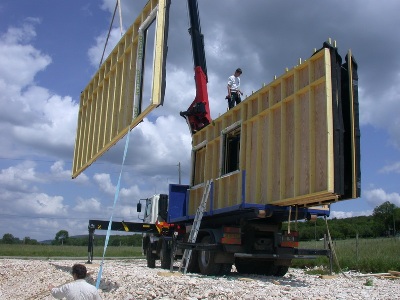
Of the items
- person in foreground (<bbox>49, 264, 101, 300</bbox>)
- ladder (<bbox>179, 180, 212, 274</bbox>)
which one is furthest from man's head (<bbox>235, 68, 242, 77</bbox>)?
person in foreground (<bbox>49, 264, 101, 300</bbox>)

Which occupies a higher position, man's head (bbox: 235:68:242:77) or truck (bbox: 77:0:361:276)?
man's head (bbox: 235:68:242:77)

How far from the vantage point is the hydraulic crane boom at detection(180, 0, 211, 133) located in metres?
14.9

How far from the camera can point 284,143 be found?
9.51m

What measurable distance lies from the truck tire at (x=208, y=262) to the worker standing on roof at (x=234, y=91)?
406 centimetres

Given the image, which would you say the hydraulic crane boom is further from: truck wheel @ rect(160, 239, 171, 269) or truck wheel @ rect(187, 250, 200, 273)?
truck wheel @ rect(187, 250, 200, 273)

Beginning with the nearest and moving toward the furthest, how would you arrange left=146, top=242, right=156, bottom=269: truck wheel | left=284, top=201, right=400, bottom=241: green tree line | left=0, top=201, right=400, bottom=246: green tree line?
1. left=146, top=242, right=156, bottom=269: truck wheel
2. left=0, top=201, right=400, bottom=246: green tree line
3. left=284, top=201, right=400, bottom=241: green tree line

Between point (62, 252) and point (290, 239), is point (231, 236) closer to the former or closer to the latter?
point (290, 239)

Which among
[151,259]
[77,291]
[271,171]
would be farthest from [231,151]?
[77,291]

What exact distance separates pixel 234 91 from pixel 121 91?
4357 mm

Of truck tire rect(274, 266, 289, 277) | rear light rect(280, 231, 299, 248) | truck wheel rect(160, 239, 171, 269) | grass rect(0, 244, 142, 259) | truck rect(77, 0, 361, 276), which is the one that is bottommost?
grass rect(0, 244, 142, 259)

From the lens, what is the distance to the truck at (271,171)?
8656 millimetres

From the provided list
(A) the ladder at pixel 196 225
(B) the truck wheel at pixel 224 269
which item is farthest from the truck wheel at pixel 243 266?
(A) the ladder at pixel 196 225

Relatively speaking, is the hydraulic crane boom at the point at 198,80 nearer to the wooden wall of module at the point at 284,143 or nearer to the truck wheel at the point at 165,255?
the wooden wall of module at the point at 284,143

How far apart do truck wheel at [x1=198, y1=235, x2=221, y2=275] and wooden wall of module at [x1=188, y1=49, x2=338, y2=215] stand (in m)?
0.85
